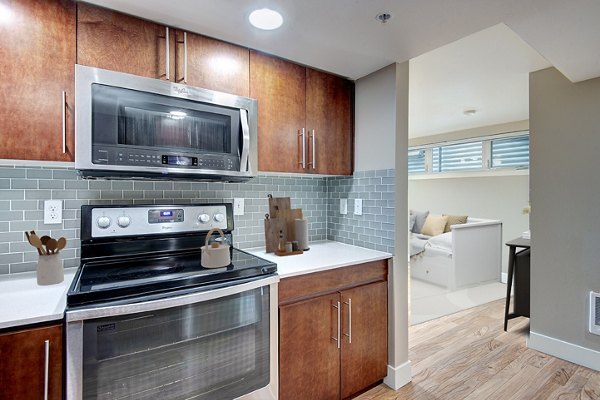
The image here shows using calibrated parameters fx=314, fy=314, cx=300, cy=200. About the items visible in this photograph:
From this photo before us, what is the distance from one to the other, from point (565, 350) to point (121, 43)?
3.52 m

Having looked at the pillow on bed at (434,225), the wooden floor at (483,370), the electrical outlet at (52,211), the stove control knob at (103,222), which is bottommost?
the wooden floor at (483,370)

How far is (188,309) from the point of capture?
4.16 feet

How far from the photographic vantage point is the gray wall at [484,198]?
4391 millimetres

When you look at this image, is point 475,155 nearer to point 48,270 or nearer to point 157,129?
point 157,129

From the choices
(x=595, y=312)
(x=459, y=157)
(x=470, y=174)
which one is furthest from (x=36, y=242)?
(x=459, y=157)

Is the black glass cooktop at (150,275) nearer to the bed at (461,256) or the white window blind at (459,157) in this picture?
the bed at (461,256)

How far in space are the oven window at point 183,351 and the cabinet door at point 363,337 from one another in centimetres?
55

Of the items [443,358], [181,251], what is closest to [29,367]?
[181,251]

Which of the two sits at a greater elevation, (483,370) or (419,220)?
(419,220)

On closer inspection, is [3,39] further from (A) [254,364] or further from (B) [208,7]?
(A) [254,364]

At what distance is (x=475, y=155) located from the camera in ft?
16.3

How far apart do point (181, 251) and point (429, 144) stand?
5021 millimetres

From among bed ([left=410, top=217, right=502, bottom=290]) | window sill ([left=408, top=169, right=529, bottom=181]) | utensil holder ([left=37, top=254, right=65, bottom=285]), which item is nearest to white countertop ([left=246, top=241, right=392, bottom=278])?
utensil holder ([left=37, top=254, right=65, bottom=285])

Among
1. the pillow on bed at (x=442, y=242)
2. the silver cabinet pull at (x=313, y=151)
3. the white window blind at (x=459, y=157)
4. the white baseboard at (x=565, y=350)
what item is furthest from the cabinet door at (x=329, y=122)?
the white window blind at (x=459, y=157)
